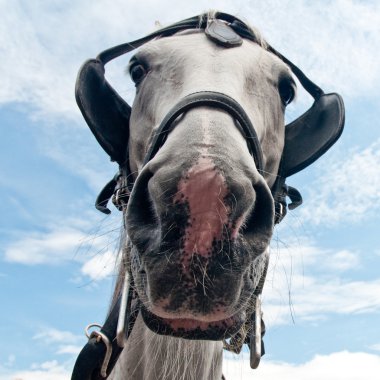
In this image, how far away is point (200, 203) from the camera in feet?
5.38

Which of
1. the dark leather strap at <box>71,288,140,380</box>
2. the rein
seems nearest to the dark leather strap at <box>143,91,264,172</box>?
the rein

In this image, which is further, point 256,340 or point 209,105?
point 256,340

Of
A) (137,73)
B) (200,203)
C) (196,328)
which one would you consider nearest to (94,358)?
(196,328)

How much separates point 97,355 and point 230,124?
154 centimetres

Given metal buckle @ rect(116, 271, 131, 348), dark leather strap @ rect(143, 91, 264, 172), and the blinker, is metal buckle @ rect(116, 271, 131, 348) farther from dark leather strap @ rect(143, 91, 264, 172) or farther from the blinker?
the blinker

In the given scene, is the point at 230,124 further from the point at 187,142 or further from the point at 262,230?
the point at 262,230

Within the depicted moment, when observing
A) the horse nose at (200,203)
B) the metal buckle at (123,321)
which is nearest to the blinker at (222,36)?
the horse nose at (200,203)

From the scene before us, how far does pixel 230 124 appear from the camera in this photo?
1980 mm

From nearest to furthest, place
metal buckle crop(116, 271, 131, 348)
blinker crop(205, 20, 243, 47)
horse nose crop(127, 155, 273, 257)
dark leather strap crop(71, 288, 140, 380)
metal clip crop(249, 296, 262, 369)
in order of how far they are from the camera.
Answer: horse nose crop(127, 155, 273, 257) < metal buckle crop(116, 271, 131, 348) < metal clip crop(249, 296, 262, 369) < dark leather strap crop(71, 288, 140, 380) < blinker crop(205, 20, 243, 47)

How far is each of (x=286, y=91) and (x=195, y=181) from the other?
5.33 ft

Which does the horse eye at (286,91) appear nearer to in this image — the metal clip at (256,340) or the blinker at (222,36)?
the blinker at (222,36)

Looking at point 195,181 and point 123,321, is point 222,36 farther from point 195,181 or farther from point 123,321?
point 123,321

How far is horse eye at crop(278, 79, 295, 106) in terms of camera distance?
2.95 m

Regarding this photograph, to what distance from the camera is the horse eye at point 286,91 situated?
2951 mm
